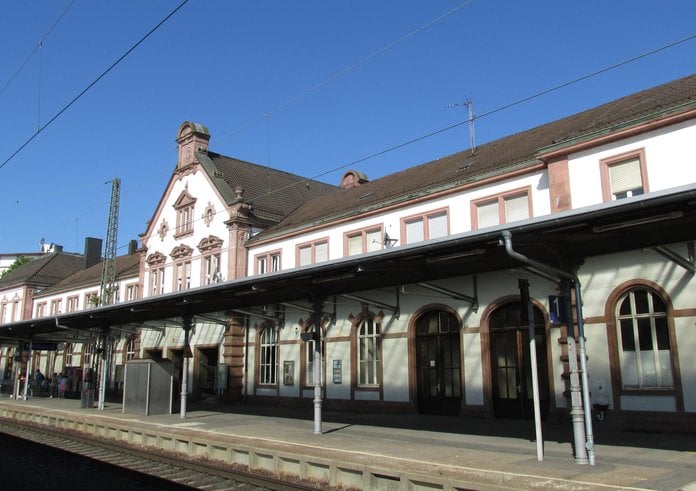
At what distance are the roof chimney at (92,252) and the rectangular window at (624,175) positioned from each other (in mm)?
46684

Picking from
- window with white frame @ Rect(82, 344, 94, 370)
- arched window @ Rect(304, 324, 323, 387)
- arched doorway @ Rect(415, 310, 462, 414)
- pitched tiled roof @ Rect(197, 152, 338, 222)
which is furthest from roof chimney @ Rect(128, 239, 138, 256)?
arched doorway @ Rect(415, 310, 462, 414)

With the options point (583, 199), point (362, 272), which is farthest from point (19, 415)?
point (583, 199)

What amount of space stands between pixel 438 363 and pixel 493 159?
752 centimetres

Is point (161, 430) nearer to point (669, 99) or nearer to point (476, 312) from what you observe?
point (476, 312)

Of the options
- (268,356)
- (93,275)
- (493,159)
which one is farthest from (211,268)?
(93,275)

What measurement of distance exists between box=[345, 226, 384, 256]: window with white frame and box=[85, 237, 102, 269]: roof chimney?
36.2 meters

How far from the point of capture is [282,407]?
25000 millimetres

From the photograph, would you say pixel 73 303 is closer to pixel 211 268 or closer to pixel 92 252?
pixel 92 252

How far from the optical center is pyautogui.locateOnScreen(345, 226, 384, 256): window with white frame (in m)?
23.3

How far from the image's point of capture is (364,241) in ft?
78.1

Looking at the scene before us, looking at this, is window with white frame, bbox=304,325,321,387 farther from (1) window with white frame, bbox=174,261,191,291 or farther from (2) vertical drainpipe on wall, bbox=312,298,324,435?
(1) window with white frame, bbox=174,261,191,291

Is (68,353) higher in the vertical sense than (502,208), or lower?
lower

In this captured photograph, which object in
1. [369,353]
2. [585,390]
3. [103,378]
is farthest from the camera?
[103,378]

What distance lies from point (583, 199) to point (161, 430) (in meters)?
12.7
